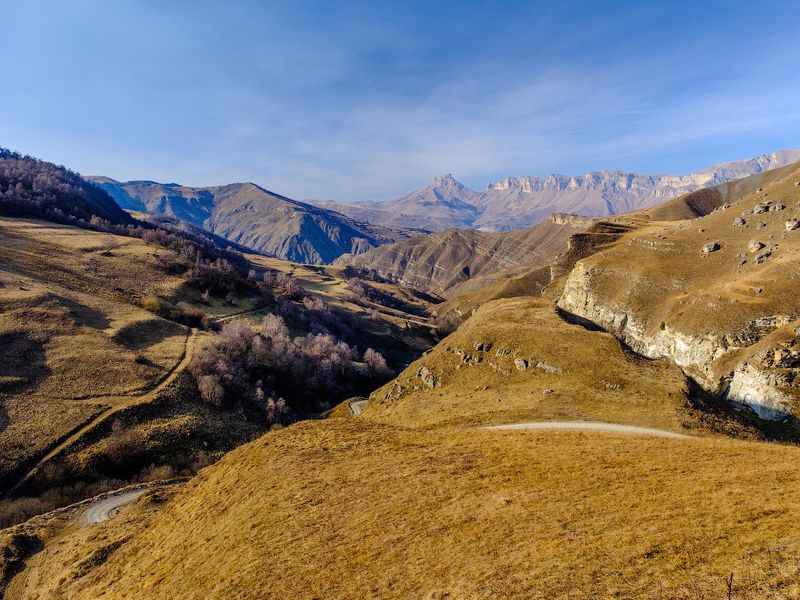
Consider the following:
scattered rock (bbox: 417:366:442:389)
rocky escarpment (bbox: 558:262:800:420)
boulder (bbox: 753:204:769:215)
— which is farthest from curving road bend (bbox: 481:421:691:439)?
boulder (bbox: 753:204:769:215)

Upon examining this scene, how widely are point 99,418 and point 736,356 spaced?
110 meters

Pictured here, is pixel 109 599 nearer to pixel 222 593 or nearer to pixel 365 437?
pixel 222 593

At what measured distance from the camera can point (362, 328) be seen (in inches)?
7520

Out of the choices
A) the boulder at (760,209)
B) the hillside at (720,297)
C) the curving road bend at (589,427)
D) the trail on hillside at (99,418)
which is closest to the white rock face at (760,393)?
the hillside at (720,297)

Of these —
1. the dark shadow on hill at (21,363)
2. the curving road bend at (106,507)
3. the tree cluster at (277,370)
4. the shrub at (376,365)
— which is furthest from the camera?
the shrub at (376,365)

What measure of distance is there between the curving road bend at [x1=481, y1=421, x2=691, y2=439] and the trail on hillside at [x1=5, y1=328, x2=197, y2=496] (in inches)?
2700

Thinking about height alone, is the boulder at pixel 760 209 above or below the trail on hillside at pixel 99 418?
above

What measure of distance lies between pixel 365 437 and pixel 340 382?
9081 cm

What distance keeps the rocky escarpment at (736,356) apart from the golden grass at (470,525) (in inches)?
1361

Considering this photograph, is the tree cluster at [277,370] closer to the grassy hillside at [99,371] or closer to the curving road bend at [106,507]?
the grassy hillside at [99,371]

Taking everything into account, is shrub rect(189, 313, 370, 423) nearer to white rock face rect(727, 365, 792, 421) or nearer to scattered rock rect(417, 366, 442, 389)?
scattered rock rect(417, 366, 442, 389)

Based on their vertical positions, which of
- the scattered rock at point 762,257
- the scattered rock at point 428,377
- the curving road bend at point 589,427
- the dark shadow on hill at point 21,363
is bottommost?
the dark shadow on hill at point 21,363

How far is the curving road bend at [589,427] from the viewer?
38.7m

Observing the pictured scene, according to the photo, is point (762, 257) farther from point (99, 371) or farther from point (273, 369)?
point (99, 371)
